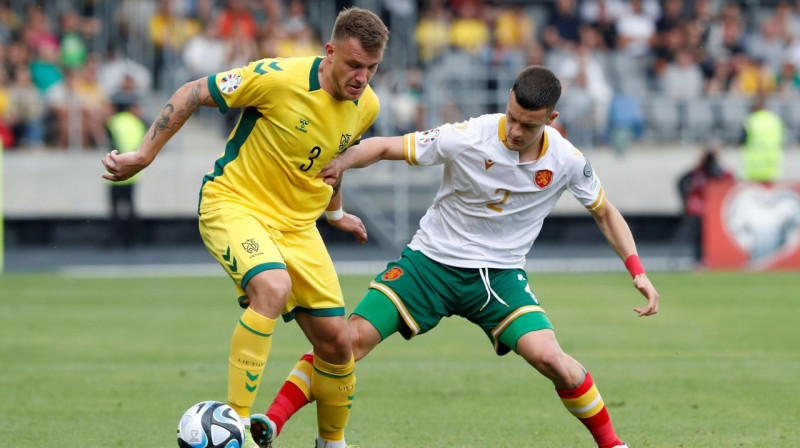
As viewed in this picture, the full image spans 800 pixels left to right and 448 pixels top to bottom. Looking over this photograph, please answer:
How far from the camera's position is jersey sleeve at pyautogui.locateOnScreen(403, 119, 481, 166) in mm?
6125

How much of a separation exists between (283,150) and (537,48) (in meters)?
16.0

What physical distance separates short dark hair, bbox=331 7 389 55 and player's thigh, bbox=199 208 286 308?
3.30 feet

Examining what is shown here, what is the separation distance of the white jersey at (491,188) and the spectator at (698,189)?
10.8 m

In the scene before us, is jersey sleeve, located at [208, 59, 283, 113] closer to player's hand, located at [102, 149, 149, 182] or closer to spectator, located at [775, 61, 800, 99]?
player's hand, located at [102, 149, 149, 182]

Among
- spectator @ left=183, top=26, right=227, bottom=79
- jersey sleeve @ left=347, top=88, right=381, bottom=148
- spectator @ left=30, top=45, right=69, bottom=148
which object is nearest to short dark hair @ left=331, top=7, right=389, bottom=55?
jersey sleeve @ left=347, top=88, right=381, bottom=148

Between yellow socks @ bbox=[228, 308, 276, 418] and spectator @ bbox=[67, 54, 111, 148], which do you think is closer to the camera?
yellow socks @ bbox=[228, 308, 276, 418]

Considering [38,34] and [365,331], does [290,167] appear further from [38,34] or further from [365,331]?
[38,34]

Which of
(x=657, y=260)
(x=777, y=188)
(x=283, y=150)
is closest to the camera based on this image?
(x=283, y=150)

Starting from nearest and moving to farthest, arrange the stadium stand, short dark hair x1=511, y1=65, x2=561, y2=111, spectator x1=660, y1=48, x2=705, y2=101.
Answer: short dark hair x1=511, y1=65, x2=561, y2=111, the stadium stand, spectator x1=660, y1=48, x2=705, y2=101

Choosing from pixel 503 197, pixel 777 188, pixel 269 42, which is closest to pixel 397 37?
pixel 269 42

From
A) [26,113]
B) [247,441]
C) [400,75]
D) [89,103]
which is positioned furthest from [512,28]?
[247,441]

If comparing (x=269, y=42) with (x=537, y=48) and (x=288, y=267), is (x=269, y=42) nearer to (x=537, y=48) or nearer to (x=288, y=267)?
(x=537, y=48)

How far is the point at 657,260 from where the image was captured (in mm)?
18109

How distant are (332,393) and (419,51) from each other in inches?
666
